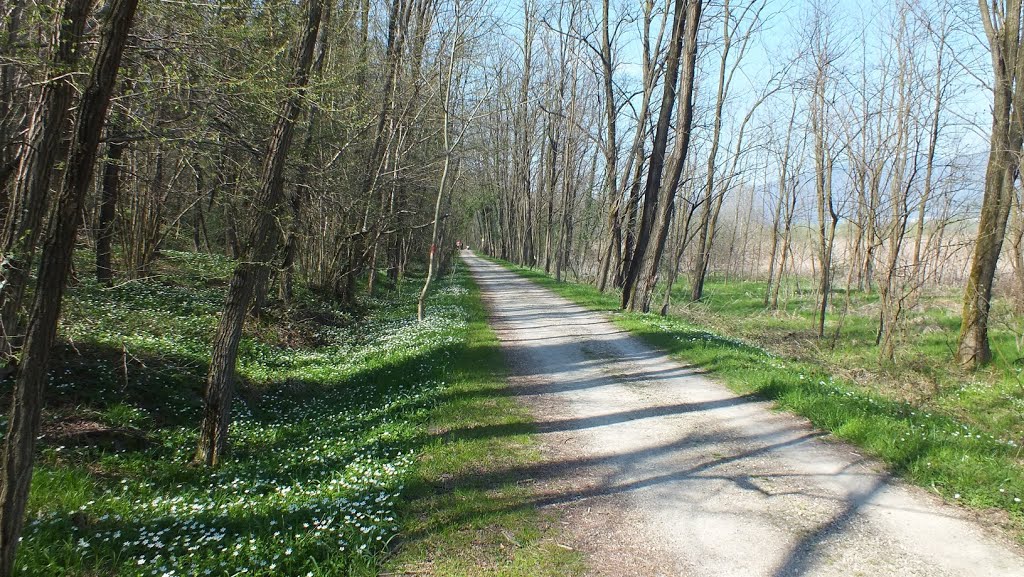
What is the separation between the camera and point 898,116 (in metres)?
18.7

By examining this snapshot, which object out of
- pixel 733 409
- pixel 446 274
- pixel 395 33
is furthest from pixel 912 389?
pixel 446 274

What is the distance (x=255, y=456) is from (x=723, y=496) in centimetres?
531

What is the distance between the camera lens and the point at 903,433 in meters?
5.95

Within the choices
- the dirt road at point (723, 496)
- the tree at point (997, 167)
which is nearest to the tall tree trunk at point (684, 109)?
the tree at point (997, 167)

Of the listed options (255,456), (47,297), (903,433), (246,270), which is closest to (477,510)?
(47,297)

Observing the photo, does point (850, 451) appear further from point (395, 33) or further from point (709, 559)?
point (395, 33)

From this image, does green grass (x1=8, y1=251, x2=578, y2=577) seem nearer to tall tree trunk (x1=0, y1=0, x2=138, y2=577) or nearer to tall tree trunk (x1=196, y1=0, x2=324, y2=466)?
tall tree trunk (x1=196, y1=0, x2=324, y2=466)

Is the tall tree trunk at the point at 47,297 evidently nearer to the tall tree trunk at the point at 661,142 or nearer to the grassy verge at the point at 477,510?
the grassy verge at the point at 477,510

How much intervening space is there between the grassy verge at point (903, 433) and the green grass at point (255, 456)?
3518 millimetres

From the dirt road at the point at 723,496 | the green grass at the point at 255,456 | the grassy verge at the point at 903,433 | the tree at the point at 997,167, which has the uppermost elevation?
the tree at the point at 997,167

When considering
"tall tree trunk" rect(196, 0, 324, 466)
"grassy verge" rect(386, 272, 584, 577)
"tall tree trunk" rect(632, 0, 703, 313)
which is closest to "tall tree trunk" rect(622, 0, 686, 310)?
"tall tree trunk" rect(632, 0, 703, 313)

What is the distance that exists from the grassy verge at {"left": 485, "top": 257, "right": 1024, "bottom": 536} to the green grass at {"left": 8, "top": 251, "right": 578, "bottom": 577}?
11.5 ft

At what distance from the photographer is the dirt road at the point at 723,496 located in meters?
3.87

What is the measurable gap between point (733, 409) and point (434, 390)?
415 centimetres
